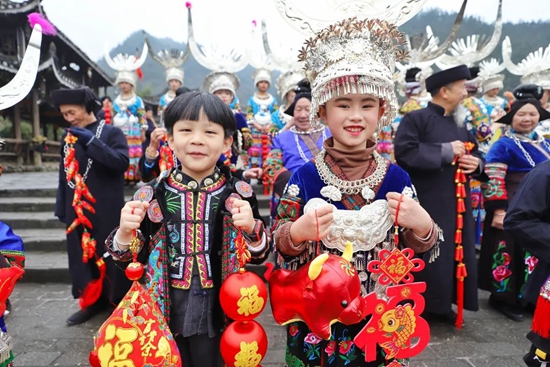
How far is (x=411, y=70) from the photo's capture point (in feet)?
21.0

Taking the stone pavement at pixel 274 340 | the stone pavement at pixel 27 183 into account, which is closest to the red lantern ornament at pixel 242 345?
the stone pavement at pixel 274 340

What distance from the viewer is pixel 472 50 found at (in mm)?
8383

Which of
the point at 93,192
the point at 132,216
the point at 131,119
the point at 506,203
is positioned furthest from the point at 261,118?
the point at 132,216

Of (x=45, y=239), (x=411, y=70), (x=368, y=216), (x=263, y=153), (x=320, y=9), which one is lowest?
(x=45, y=239)

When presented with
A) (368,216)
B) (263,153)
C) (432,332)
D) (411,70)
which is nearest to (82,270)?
(368,216)

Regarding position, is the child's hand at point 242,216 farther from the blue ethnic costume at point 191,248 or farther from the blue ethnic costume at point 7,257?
the blue ethnic costume at point 7,257

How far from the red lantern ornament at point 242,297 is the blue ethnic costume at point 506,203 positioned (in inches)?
114

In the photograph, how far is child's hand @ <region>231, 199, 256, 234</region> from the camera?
4.94 ft

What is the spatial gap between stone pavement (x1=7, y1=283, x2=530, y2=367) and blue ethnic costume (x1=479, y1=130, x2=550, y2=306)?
301 millimetres

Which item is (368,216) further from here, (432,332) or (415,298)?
(432,332)

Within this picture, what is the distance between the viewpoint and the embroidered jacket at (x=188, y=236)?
1.65m

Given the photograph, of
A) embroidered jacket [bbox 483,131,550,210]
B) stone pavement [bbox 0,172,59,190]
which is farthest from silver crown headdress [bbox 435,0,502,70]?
stone pavement [bbox 0,172,59,190]

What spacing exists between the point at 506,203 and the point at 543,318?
2.01m

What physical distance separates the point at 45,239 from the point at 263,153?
364cm
